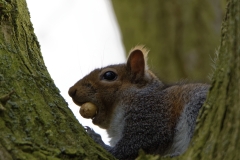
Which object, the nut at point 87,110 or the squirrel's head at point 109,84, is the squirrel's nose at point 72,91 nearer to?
the squirrel's head at point 109,84

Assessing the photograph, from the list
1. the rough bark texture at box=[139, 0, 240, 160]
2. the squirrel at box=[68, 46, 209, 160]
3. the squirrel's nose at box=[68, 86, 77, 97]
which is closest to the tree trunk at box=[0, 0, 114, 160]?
the rough bark texture at box=[139, 0, 240, 160]

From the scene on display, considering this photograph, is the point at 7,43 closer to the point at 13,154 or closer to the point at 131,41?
the point at 13,154

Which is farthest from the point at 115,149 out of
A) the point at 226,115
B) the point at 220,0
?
the point at 220,0

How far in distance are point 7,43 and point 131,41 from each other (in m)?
3.83

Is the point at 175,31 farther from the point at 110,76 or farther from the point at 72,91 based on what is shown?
the point at 72,91

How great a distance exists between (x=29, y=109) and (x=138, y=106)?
153 centimetres

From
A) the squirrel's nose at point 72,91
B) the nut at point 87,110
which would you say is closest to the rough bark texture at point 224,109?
the nut at point 87,110

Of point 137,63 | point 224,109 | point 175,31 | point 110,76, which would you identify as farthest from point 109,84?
point 175,31

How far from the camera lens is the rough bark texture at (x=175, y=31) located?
653 centimetres

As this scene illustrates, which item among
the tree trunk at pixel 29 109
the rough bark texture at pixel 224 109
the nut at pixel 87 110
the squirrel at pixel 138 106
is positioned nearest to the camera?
the rough bark texture at pixel 224 109

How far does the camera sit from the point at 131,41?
6.82 meters

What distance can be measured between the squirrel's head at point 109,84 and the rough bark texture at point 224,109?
5.96 feet

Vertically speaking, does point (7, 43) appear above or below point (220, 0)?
below

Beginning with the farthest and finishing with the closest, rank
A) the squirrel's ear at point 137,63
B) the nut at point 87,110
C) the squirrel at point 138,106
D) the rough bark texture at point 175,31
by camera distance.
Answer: the rough bark texture at point 175,31, the squirrel's ear at point 137,63, the nut at point 87,110, the squirrel at point 138,106
